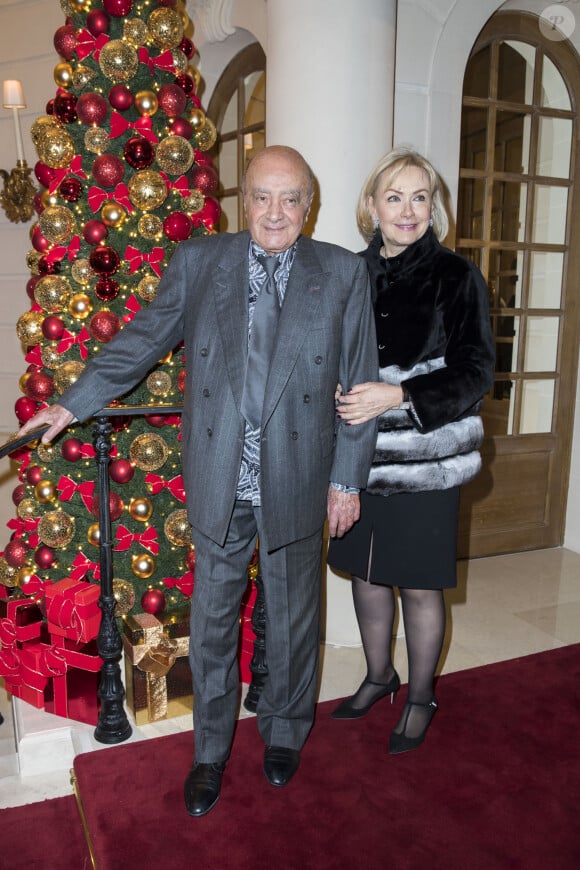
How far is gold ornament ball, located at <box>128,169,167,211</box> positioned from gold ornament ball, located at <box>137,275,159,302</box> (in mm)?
226

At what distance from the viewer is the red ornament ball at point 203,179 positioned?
2445mm

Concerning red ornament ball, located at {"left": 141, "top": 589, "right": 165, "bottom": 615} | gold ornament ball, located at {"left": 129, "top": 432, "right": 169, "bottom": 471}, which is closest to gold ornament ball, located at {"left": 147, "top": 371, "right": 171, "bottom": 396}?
gold ornament ball, located at {"left": 129, "top": 432, "right": 169, "bottom": 471}

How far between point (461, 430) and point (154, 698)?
130 centimetres

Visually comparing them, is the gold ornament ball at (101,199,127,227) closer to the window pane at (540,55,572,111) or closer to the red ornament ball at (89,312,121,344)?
the red ornament ball at (89,312,121,344)

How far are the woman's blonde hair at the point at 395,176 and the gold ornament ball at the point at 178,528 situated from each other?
1183mm

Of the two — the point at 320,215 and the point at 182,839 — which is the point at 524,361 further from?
the point at 182,839

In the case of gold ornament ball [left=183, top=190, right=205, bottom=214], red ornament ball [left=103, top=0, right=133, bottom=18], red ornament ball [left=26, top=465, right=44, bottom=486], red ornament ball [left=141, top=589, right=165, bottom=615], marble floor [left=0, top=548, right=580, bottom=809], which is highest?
red ornament ball [left=103, top=0, right=133, bottom=18]

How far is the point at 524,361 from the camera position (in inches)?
149

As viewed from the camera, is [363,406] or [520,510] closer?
[363,406]

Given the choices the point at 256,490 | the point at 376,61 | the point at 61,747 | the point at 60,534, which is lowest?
the point at 61,747

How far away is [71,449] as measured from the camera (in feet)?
7.93

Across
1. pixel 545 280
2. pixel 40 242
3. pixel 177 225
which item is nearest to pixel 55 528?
pixel 40 242

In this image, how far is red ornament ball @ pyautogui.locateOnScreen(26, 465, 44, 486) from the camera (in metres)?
2.44

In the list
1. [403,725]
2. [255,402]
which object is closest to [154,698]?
[403,725]
